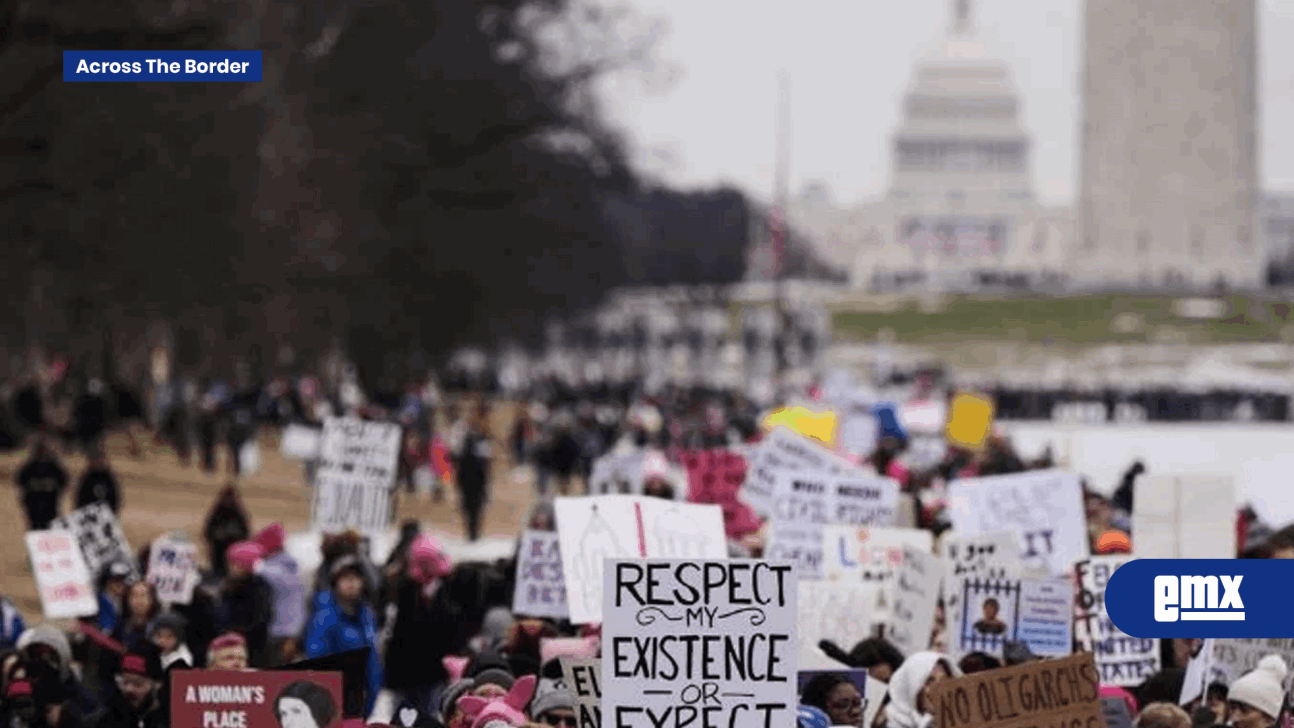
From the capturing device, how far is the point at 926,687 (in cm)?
1312

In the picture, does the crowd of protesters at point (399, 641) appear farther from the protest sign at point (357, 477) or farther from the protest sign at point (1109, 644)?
the protest sign at point (357, 477)

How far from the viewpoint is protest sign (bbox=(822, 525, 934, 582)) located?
17.8 metres

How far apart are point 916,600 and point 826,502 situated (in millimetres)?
3857

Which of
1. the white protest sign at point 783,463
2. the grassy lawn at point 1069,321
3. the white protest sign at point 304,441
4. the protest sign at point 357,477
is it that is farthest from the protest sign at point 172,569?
the grassy lawn at point 1069,321

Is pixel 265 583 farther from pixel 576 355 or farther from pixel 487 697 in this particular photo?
pixel 576 355

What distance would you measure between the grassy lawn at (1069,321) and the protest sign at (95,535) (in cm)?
11327

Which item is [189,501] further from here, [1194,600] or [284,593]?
[1194,600]

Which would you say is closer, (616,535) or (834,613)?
(616,535)

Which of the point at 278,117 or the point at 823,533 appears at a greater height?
the point at 278,117

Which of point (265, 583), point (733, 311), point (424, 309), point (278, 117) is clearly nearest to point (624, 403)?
point (424, 309)

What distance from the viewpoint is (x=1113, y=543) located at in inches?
720

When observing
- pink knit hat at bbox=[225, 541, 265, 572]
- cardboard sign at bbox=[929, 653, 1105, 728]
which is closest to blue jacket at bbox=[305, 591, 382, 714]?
pink knit hat at bbox=[225, 541, 265, 572]

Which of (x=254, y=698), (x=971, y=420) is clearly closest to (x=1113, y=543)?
(x=254, y=698)

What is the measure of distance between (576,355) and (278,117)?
2974 inches
